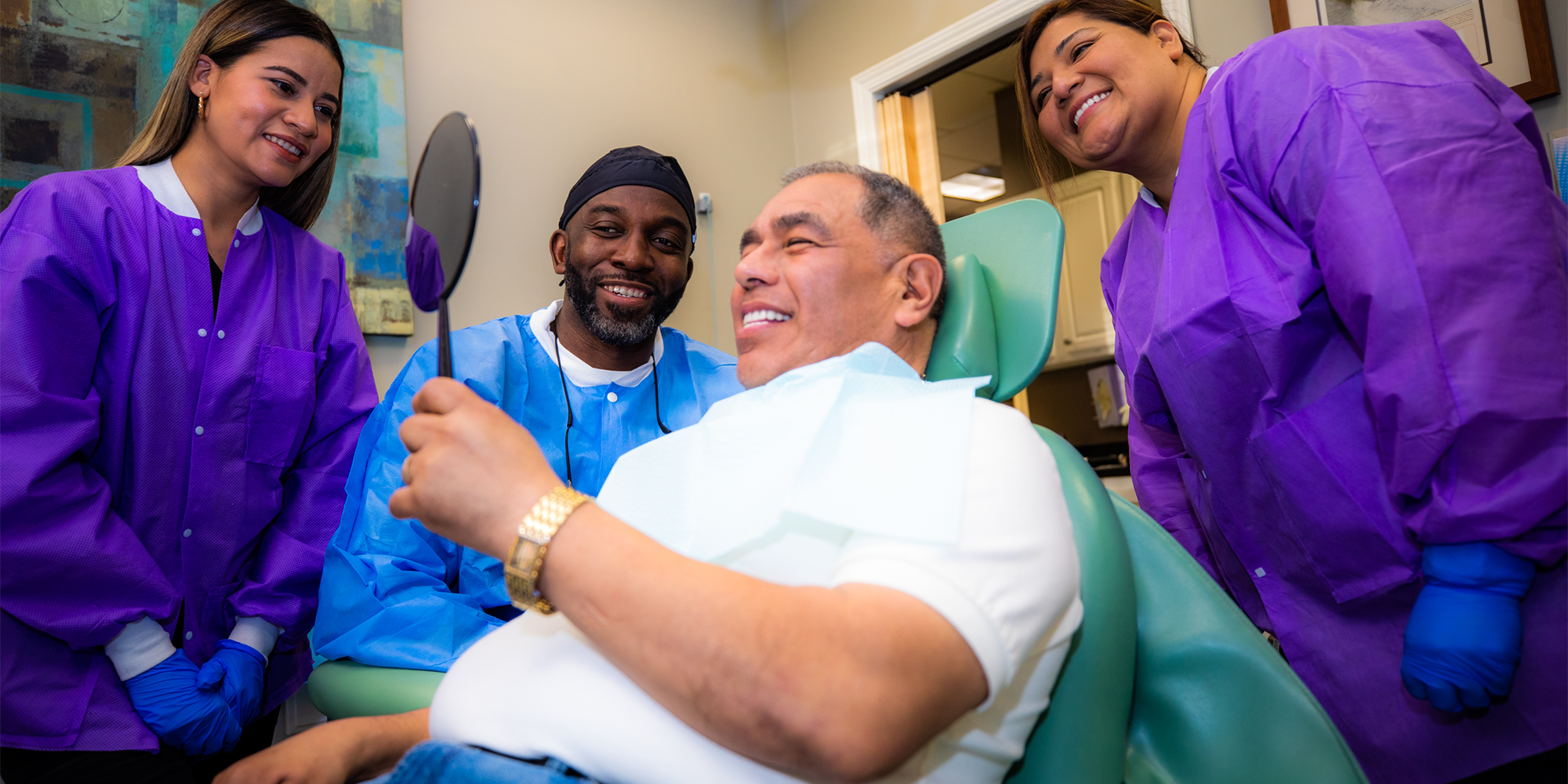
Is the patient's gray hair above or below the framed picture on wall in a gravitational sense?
below

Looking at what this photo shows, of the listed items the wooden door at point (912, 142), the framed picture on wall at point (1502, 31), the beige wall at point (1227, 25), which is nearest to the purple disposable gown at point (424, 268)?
the framed picture on wall at point (1502, 31)

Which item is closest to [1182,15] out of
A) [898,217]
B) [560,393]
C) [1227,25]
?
[1227,25]

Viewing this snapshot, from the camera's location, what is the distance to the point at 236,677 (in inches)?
52.4

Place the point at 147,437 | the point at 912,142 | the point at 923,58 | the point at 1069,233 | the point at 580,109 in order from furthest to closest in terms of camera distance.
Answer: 1. the point at 1069,233
2. the point at 912,142
3. the point at 923,58
4. the point at 580,109
5. the point at 147,437

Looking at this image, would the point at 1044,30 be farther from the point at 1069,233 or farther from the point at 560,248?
the point at 1069,233

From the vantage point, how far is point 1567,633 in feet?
2.76

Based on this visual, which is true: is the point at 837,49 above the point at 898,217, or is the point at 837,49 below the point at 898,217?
above

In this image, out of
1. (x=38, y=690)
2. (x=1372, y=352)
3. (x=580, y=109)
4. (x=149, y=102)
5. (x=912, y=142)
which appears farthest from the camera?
(x=912, y=142)

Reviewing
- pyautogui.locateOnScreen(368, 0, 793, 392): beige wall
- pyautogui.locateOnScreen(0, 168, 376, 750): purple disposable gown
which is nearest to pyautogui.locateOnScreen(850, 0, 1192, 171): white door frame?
pyautogui.locateOnScreen(368, 0, 793, 392): beige wall

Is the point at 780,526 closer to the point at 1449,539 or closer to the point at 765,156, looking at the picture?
the point at 1449,539

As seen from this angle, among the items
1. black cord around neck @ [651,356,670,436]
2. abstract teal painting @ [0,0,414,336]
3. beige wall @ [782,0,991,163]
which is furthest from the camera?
beige wall @ [782,0,991,163]

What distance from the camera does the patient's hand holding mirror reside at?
748mm

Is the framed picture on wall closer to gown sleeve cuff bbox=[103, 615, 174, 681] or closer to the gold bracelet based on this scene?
the gold bracelet

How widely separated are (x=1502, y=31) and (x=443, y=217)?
2.37 m
